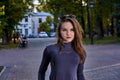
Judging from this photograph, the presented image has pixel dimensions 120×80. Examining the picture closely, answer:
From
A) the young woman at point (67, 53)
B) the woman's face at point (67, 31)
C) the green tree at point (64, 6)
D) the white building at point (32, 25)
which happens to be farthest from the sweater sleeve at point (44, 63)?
the white building at point (32, 25)

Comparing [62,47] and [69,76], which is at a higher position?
[62,47]

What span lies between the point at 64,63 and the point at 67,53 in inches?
4.3

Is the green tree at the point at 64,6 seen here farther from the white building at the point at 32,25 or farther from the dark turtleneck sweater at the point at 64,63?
the white building at the point at 32,25

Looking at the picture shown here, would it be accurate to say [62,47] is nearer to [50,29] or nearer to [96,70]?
[96,70]

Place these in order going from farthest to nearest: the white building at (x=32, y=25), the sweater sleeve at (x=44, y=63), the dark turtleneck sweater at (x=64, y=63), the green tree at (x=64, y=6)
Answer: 1. the white building at (x=32, y=25)
2. the green tree at (x=64, y=6)
3. the sweater sleeve at (x=44, y=63)
4. the dark turtleneck sweater at (x=64, y=63)

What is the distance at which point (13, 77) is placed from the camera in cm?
1536

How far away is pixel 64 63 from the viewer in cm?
407

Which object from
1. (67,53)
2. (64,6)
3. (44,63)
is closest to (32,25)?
(64,6)

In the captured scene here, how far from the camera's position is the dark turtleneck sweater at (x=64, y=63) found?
405 centimetres

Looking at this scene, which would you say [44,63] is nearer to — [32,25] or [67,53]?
[67,53]

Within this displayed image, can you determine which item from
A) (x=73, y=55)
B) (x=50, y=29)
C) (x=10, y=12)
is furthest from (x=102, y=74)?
(x=50, y=29)

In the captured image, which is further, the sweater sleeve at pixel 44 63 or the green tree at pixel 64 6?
the green tree at pixel 64 6

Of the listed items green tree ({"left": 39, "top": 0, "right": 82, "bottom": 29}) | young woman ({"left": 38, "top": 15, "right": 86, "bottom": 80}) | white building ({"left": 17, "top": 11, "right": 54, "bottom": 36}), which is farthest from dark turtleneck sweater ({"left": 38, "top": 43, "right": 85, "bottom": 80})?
white building ({"left": 17, "top": 11, "right": 54, "bottom": 36})

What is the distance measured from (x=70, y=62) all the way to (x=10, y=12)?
149 ft
